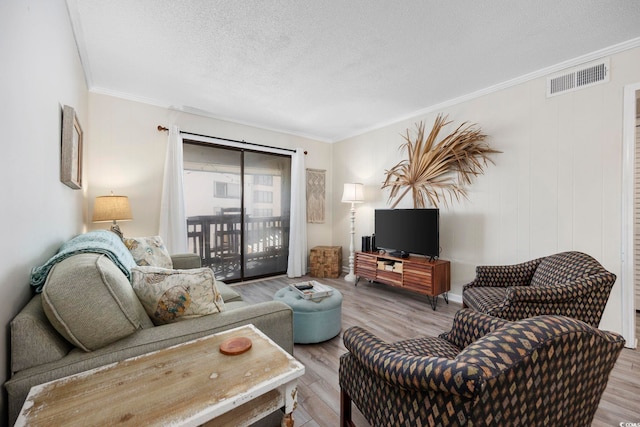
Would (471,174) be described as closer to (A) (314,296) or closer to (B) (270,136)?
(A) (314,296)

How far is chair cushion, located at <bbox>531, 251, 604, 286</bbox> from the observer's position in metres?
1.78

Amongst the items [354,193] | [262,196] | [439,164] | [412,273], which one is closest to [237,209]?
[262,196]

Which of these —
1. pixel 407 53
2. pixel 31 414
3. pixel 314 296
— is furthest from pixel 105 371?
pixel 407 53

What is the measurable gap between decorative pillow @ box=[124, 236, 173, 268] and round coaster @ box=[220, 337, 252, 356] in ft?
5.33

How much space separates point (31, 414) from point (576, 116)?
3878mm

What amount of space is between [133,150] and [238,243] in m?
1.85

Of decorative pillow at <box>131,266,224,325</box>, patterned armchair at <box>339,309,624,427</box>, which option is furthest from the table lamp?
patterned armchair at <box>339,309,624,427</box>

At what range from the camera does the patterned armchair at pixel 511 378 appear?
71 cm

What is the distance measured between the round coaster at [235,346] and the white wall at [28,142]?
0.68m

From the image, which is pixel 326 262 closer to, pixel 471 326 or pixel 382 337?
pixel 382 337

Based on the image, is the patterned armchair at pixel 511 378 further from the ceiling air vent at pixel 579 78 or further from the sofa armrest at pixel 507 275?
the ceiling air vent at pixel 579 78

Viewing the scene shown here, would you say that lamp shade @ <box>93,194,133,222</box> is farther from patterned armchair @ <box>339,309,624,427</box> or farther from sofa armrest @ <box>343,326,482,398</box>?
patterned armchair @ <box>339,309,624,427</box>

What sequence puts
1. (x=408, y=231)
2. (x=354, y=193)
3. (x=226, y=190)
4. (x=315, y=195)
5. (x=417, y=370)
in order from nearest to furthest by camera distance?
1. (x=417, y=370)
2. (x=408, y=231)
3. (x=226, y=190)
4. (x=354, y=193)
5. (x=315, y=195)

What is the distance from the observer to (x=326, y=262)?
14.9 feet
